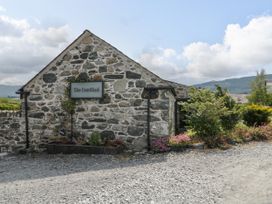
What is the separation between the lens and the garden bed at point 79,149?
12106 mm

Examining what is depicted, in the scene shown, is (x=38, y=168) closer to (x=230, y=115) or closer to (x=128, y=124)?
(x=128, y=124)

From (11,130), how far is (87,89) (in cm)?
384

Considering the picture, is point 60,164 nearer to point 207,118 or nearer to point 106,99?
point 106,99

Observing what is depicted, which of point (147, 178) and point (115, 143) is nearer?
point (147, 178)

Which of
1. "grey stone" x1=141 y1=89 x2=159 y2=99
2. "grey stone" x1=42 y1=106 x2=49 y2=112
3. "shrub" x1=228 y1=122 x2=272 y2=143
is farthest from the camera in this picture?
"grey stone" x1=42 y1=106 x2=49 y2=112

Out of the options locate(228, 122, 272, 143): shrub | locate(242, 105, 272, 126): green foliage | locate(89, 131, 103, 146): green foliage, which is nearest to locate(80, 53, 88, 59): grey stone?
locate(89, 131, 103, 146): green foliage

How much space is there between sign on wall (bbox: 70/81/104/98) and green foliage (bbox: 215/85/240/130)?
4822mm

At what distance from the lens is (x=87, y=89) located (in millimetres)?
13133

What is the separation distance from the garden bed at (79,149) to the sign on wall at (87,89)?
6.51ft

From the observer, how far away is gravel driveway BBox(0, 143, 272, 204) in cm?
668

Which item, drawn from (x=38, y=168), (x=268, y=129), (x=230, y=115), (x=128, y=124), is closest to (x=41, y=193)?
(x=38, y=168)

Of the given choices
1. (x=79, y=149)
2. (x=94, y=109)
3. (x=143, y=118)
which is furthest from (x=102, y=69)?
(x=79, y=149)

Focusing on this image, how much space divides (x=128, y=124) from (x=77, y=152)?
2.15m

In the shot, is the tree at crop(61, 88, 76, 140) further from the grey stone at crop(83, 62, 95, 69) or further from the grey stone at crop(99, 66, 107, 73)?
the grey stone at crop(99, 66, 107, 73)
